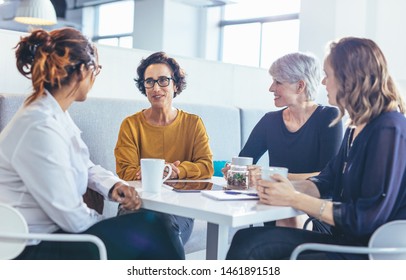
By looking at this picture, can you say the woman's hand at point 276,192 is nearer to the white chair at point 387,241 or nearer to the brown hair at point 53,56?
the white chair at point 387,241

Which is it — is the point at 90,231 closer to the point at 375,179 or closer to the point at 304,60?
the point at 375,179

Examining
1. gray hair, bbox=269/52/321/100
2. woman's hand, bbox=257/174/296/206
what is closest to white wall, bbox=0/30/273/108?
gray hair, bbox=269/52/321/100

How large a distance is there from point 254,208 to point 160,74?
3.25 feet

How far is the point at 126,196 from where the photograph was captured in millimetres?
1520

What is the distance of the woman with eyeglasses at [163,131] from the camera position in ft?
6.94

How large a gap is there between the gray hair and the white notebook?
0.79m

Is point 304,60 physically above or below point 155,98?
above

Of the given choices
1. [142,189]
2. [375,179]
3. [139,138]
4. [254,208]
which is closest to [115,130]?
[139,138]

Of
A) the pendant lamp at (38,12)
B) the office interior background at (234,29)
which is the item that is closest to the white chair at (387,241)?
the office interior background at (234,29)

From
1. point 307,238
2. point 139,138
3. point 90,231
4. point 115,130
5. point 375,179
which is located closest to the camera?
point 375,179

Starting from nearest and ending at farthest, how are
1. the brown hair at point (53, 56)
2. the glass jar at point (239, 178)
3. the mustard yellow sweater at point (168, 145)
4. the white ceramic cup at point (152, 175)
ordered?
the brown hair at point (53, 56) < the white ceramic cup at point (152, 175) < the glass jar at point (239, 178) < the mustard yellow sweater at point (168, 145)

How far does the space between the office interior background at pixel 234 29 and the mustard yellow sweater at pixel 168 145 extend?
35.2 inches

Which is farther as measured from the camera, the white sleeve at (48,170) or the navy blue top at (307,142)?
the navy blue top at (307,142)

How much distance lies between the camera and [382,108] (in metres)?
1.47
